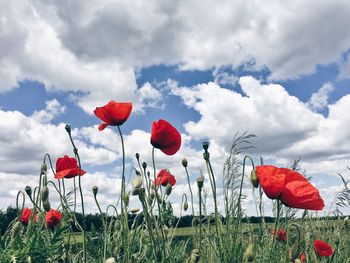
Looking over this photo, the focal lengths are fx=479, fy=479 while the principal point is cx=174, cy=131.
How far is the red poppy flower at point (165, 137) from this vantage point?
7.54 ft

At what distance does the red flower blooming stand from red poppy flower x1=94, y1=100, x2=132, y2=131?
84 cm

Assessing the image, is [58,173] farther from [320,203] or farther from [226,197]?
[320,203]

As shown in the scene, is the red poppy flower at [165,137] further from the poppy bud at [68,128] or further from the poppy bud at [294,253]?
the poppy bud at [294,253]

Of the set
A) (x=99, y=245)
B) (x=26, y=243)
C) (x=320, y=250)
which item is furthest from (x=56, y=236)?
(x=320, y=250)

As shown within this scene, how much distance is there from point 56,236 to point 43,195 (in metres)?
0.33

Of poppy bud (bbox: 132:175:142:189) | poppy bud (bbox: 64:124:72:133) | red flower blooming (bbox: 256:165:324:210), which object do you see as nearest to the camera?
red flower blooming (bbox: 256:165:324:210)

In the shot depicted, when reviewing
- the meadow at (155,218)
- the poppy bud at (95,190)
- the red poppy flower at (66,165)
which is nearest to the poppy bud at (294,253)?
the meadow at (155,218)

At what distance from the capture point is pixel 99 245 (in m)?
2.66

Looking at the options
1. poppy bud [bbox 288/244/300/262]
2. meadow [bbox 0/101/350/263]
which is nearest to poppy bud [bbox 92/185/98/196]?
meadow [bbox 0/101/350/263]

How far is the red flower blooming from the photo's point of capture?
1.72 m

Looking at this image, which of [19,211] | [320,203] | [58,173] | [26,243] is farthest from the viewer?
[19,211]

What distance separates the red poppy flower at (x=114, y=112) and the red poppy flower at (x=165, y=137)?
0.50 feet

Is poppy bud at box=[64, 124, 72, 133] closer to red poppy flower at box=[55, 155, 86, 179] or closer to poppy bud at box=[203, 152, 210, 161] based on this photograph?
red poppy flower at box=[55, 155, 86, 179]

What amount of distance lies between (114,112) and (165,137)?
0.91 feet
